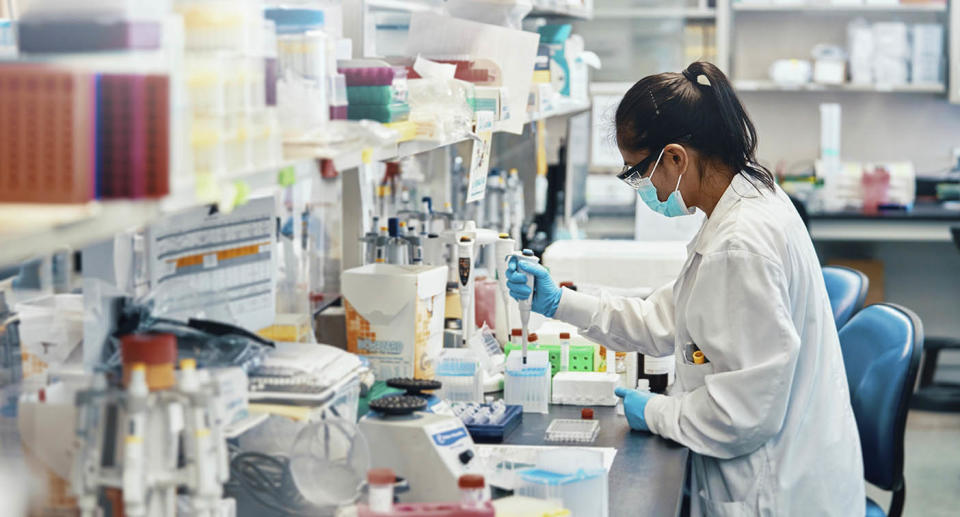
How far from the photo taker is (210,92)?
3.71 feet

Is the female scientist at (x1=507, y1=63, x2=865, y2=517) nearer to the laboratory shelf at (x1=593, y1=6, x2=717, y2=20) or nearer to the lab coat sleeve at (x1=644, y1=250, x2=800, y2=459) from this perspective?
the lab coat sleeve at (x1=644, y1=250, x2=800, y2=459)

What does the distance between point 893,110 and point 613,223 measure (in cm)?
181

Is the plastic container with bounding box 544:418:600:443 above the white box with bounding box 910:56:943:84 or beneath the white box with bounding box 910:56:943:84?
beneath

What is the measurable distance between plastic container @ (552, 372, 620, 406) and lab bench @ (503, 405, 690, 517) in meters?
0.02

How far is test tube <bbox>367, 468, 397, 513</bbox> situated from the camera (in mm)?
1392

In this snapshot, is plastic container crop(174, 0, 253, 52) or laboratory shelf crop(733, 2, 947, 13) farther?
laboratory shelf crop(733, 2, 947, 13)

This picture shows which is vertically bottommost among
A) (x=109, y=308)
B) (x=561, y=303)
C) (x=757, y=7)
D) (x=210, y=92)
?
(x=561, y=303)

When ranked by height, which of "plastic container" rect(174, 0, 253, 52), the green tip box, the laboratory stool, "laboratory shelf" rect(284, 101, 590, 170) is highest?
"plastic container" rect(174, 0, 253, 52)

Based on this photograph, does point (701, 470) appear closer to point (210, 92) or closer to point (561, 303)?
point (561, 303)

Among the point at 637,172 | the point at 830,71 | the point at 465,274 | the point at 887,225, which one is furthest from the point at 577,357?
the point at 830,71

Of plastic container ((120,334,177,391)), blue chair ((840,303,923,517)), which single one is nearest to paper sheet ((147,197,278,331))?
plastic container ((120,334,177,391))

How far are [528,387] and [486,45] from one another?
904 millimetres

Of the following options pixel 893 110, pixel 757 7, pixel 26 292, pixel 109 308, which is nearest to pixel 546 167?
pixel 757 7

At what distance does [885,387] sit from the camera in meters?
2.62
